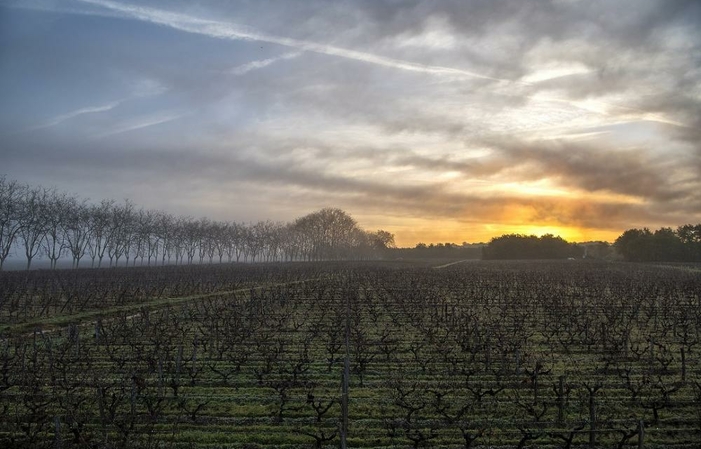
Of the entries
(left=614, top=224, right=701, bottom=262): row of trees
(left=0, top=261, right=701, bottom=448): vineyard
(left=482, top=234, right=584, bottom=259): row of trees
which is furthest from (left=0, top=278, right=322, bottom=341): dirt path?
(left=482, top=234, right=584, bottom=259): row of trees

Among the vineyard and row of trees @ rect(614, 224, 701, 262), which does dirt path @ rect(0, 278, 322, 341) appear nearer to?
the vineyard

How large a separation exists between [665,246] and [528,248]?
2838 centimetres

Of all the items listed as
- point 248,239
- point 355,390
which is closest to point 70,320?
point 355,390

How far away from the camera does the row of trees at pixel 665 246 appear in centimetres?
8838

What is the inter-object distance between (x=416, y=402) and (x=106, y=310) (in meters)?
23.0

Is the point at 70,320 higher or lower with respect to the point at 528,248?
lower

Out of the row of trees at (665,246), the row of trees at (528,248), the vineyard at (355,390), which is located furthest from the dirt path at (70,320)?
the row of trees at (528,248)

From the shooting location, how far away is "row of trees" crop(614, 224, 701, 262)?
8838 centimetres

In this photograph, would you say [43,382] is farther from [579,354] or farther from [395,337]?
[579,354]

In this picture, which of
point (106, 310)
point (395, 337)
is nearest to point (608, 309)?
point (395, 337)

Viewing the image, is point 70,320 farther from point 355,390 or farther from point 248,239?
point 248,239

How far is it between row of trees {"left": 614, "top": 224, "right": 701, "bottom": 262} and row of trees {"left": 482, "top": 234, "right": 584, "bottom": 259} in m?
19.2

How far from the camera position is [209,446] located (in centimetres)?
917

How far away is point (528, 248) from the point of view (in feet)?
366
